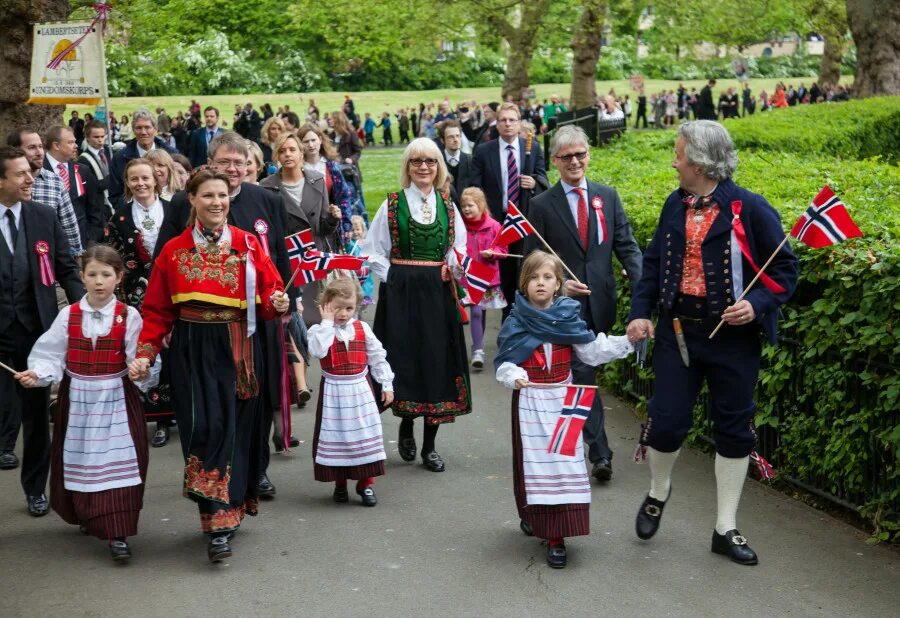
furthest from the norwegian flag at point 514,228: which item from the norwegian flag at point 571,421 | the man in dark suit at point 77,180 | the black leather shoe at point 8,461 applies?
the man in dark suit at point 77,180

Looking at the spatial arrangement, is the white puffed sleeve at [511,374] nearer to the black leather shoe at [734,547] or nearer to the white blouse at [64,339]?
the black leather shoe at [734,547]

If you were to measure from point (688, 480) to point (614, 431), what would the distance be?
1392mm

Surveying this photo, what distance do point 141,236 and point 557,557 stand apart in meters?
4.30

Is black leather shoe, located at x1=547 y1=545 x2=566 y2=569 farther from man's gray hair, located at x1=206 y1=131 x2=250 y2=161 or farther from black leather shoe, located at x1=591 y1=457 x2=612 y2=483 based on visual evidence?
man's gray hair, located at x1=206 y1=131 x2=250 y2=161

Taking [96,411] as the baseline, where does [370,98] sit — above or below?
above

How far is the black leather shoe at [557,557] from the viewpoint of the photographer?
19.6 ft

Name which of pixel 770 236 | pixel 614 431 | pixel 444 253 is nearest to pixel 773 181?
pixel 614 431

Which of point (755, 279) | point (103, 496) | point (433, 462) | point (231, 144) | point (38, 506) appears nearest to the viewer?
point (755, 279)

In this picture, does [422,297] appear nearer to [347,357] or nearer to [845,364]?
[347,357]

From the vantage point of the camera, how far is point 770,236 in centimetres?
588

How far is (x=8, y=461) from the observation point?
8.13 meters

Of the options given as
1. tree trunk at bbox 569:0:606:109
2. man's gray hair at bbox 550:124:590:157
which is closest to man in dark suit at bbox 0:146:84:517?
man's gray hair at bbox 550:124:590:157

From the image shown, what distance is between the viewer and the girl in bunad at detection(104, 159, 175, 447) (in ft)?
28.5

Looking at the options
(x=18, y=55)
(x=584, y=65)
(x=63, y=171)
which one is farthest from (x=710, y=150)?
(x=584, y=65)
